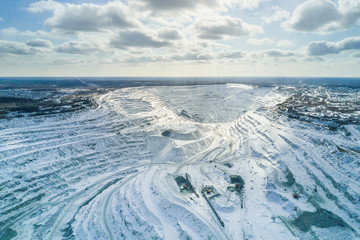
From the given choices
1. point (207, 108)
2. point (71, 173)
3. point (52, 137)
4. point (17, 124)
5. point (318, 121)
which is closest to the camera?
point (71, 173)

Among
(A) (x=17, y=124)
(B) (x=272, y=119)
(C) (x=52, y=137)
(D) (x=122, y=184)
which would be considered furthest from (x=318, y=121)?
(A) (x=17, y=124)

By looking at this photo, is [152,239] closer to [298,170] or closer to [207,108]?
[298,170]

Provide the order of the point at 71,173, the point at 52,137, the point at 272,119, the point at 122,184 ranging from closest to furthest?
the point at 122,184, the point at 71,173, the point at 52,137, the point at 272,119

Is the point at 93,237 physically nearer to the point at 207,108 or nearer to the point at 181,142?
the point at 181,142

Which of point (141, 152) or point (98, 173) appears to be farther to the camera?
point (141, 152)

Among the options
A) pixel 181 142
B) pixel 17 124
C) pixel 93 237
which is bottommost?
pixel 93 237

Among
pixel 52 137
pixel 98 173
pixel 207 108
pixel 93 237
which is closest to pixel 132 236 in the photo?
pixel 93 237

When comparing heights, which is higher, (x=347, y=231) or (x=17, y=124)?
(x=17, y=124)
